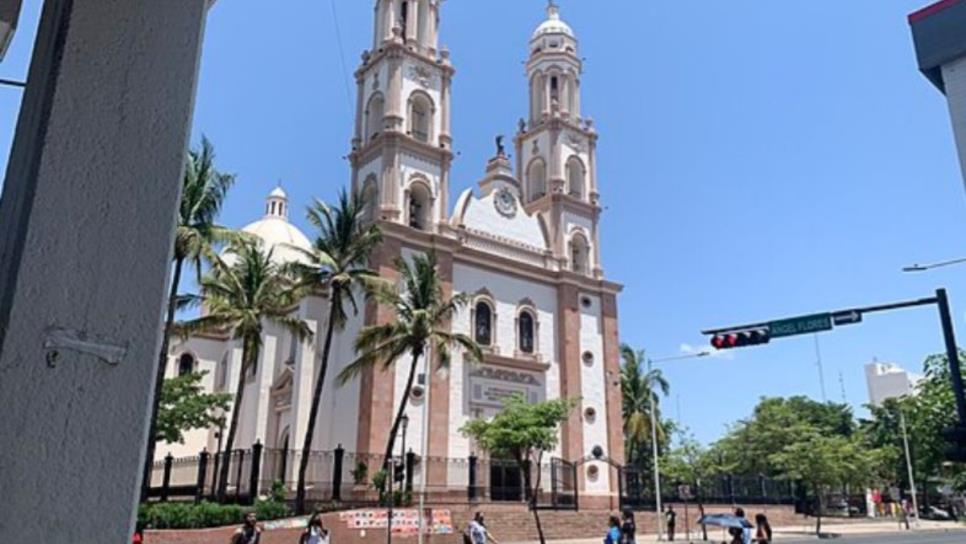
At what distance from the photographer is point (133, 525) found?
168cm

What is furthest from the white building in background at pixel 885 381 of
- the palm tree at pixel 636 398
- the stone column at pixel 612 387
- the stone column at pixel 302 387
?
the stone column at pixel 302 387

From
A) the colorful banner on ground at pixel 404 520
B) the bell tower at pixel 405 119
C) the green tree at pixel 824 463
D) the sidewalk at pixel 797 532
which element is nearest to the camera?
the colorful banner on ground at pixel 404 520

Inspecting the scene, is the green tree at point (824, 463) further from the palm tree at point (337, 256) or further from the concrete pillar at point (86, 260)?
the concrete pillar at point (86, 260)

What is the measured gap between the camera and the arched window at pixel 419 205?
33750mm

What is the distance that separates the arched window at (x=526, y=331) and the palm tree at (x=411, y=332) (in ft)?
22.7

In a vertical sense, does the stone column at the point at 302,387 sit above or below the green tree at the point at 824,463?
above

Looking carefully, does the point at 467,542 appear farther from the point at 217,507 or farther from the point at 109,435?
the point at 109,435

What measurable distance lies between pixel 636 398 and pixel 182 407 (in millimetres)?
29779

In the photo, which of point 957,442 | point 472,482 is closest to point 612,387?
point 472,482

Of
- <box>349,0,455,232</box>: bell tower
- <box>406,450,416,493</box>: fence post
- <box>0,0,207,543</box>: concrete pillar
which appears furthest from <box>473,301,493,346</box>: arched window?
<box>0,0,207,543</box>: concrete pillar

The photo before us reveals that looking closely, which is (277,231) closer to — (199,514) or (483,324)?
(483,324)

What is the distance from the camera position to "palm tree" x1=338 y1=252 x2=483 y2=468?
2628cm

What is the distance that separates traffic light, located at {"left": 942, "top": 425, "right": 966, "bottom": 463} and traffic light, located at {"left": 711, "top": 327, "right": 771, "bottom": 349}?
5.60m

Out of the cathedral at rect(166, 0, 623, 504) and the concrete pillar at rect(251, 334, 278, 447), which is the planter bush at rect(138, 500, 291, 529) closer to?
the cathedral at rect(166, 0, 623, 504)
